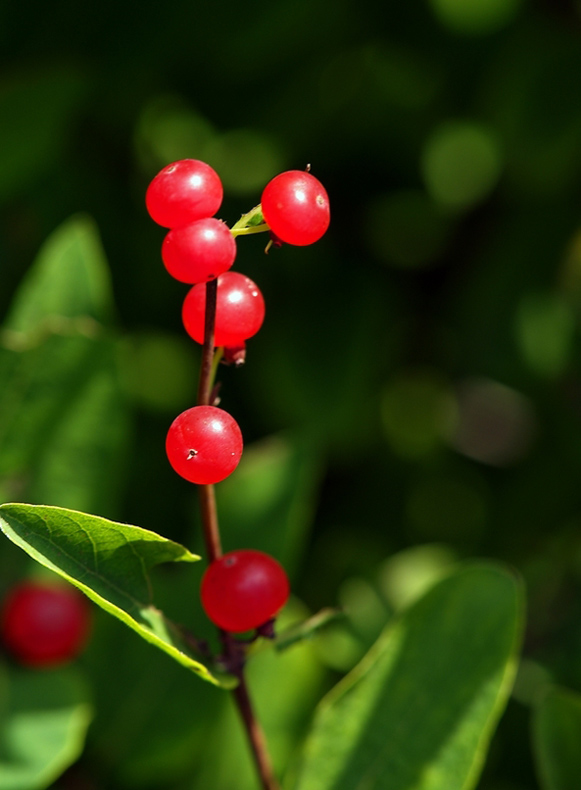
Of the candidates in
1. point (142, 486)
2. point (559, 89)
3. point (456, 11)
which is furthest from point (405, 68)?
point (142, 486)

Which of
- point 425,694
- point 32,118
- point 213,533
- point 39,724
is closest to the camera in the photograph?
point 213,533

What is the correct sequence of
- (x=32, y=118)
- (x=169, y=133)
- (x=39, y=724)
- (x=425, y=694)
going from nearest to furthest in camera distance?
(x=425, y=694) → (x=39, y=724) → (x=32, y=118) → (x=169, y=133)

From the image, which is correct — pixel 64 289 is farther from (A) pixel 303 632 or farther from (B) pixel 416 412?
(B) pixel 416 412

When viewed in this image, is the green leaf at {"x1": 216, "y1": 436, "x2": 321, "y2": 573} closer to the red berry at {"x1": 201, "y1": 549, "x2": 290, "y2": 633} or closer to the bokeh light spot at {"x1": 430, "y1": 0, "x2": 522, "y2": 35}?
the red berry at {"x1": 201, "y1": 549, "x2": 290, "y2": 633}

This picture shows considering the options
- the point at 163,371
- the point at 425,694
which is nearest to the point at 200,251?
the point at 425,694

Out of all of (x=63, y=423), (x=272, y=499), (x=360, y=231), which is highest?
(x=360, y=231)

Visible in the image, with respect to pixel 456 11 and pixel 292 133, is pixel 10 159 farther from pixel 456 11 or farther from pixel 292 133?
pixel 456 11

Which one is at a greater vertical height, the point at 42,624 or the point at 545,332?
the point at 545,332
